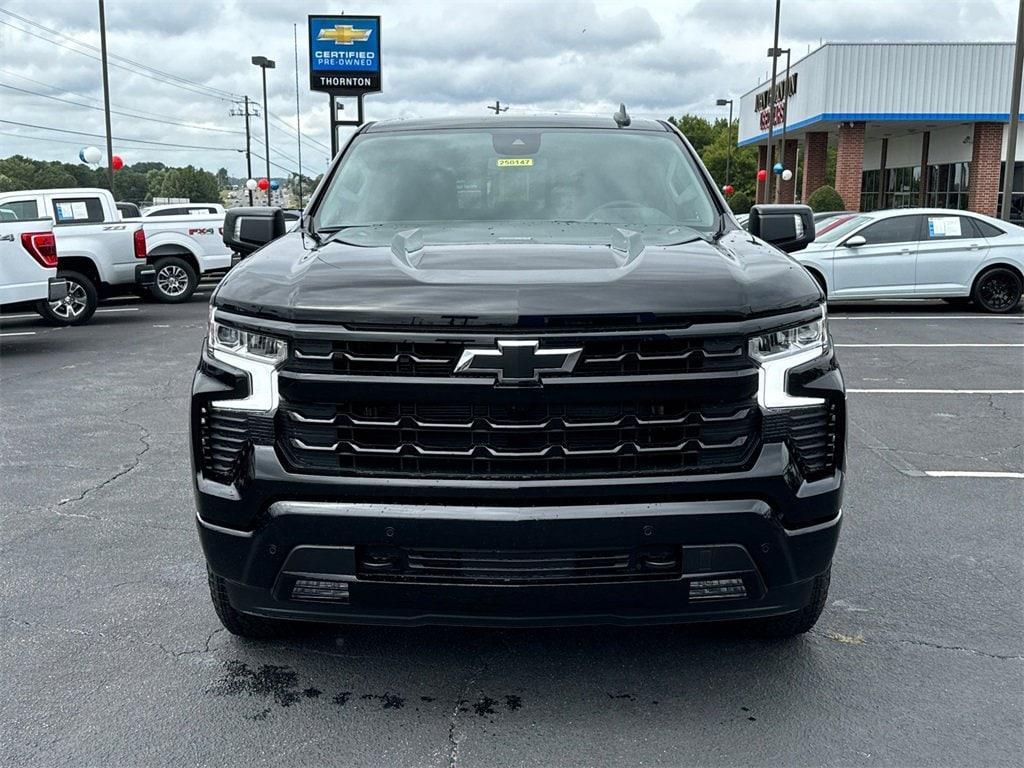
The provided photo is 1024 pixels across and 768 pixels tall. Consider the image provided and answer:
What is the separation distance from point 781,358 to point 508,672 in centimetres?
140

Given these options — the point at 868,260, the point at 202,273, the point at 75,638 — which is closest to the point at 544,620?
the point at 75,638

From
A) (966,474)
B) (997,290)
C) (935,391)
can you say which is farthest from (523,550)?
(997,290)

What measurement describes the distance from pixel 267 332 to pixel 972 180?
3730 centimetres

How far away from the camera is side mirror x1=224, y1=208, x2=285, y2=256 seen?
4574mm

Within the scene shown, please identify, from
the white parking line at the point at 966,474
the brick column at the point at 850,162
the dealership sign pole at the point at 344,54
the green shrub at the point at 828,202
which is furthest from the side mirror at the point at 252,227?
the brick column at the point at 850,162

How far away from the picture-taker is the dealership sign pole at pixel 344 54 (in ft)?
94.6

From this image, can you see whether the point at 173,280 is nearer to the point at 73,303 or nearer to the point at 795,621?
the point at 73,303

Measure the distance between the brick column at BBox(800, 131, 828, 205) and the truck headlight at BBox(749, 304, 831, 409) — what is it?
1586 inches

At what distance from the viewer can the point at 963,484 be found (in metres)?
6.09

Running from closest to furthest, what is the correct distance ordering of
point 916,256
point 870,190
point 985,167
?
point 916,256, point 985,167, point 870,190

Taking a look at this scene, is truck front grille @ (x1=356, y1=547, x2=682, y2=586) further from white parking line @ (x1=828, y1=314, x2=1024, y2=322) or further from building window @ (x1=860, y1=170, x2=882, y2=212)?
building window @ (x1=860, y1=170, x2=882, y2=212)

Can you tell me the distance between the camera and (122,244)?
16.3 metres

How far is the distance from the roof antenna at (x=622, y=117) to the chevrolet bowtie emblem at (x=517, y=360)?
94.1 inches

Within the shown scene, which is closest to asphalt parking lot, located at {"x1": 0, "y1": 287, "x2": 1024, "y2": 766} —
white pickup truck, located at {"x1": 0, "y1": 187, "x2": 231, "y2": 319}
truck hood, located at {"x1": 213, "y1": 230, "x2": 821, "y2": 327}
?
truck hood, located at {"x1": 213, "y1": 230, "x2": 821, "y2": 327}
